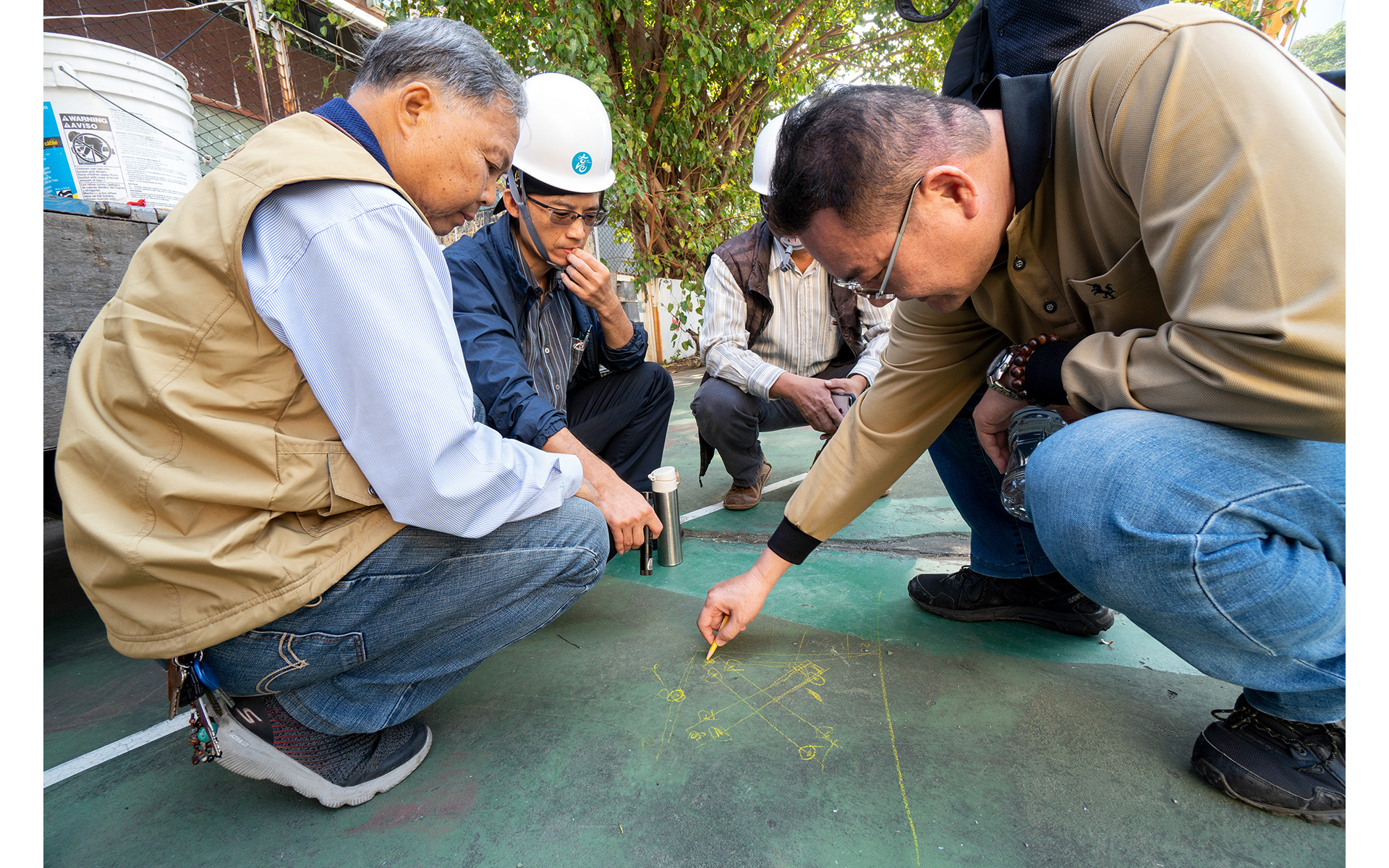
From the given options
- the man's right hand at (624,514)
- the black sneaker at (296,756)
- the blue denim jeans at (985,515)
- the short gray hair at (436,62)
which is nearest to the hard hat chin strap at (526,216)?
the short gray hair at (436,62)

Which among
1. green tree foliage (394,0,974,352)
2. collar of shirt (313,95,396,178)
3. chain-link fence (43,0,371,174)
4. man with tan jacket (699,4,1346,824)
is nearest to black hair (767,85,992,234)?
man with tan jacket (699,4,1346,824)

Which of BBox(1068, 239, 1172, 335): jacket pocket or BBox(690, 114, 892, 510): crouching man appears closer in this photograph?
BBox(1068, 239, 1172, 335): jacket pocket

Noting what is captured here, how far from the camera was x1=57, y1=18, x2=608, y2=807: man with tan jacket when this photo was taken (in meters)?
1.09

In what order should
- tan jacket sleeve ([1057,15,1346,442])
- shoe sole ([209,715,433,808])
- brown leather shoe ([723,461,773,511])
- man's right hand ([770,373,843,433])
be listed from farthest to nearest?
brown leather shoe ([723,461,773,511]), man's right hand ([770,373,843,433]), shoe sole ([209,715,433,808]), tan jacket sleeve ([1057,15,1346,442])

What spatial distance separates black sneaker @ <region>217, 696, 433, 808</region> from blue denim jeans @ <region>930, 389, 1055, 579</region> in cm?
162

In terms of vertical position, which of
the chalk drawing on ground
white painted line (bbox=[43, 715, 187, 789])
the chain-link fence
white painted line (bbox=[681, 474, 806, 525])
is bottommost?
white painted line (bbox=[681, 474, 806, 525])

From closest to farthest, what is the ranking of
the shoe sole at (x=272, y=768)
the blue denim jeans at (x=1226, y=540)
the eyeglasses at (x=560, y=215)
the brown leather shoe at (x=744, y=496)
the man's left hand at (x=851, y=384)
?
the blue denim jeans at (x=1226, y=540), the shoe sole at (x=272, y=768), the eyeglasses at (x=560, y=215), the man's left hand at (x=851, y=384), the brown leather shoe at (x=744, y=496)

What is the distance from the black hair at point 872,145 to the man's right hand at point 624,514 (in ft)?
3.08

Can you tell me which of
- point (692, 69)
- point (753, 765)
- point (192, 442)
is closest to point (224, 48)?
point (692, 69)

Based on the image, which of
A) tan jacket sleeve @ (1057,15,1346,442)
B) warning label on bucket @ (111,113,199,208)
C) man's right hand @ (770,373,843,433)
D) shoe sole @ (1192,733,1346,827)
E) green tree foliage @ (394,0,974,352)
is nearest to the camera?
tan jacket sleeve @ (1057,15,1346,442)

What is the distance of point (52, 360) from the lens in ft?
5.73

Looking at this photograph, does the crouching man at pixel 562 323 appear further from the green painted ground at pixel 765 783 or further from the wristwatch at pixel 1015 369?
the wristwatch at pixel 1015 369

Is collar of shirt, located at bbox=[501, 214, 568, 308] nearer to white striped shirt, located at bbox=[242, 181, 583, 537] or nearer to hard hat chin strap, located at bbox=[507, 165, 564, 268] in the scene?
hard hat chin strap, located at bbox=[507, 165, 564, 268]

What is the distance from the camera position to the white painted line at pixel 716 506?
9.91ft
